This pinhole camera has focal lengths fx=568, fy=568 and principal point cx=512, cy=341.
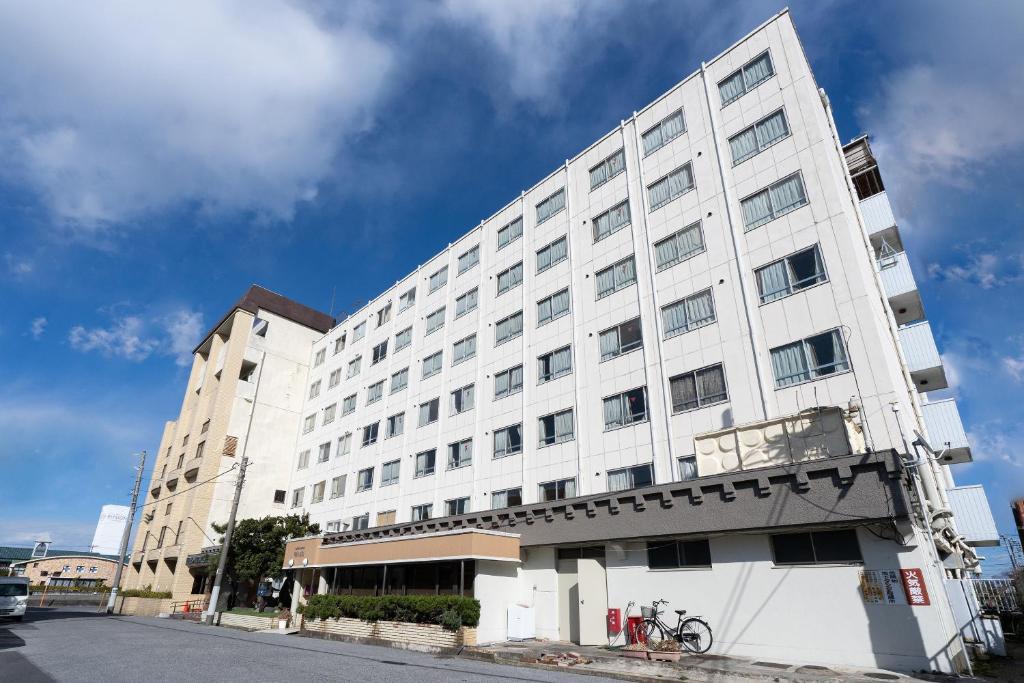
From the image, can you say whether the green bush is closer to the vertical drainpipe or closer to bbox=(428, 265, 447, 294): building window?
the vertical drainpipe

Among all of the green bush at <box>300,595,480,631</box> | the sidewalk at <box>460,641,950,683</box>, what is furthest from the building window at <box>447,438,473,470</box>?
the sidewalk at <box>460,641,950,683</box>

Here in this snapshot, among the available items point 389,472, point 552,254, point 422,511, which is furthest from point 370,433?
point 552,254

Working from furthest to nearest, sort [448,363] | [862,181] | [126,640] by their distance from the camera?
[448,363]
[862,181]
[126,640]

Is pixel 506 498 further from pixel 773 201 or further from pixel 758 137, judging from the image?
pixel 758 137

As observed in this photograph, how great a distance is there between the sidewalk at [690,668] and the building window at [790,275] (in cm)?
1191

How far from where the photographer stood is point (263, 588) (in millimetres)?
38875

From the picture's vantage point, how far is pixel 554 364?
28156 mm

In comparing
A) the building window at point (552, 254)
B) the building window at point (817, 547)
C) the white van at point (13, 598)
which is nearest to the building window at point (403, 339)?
the building window at point (552, 254)

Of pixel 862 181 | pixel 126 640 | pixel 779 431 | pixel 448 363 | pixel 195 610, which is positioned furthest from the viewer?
pixel 195 610

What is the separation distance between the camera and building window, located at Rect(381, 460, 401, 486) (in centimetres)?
3597

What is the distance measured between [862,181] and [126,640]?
4019 centimetres

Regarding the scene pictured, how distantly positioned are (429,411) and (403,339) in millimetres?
7661

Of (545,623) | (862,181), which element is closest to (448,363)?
(545,623)

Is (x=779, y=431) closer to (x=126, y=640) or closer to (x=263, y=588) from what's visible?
(x=126, y=640)
